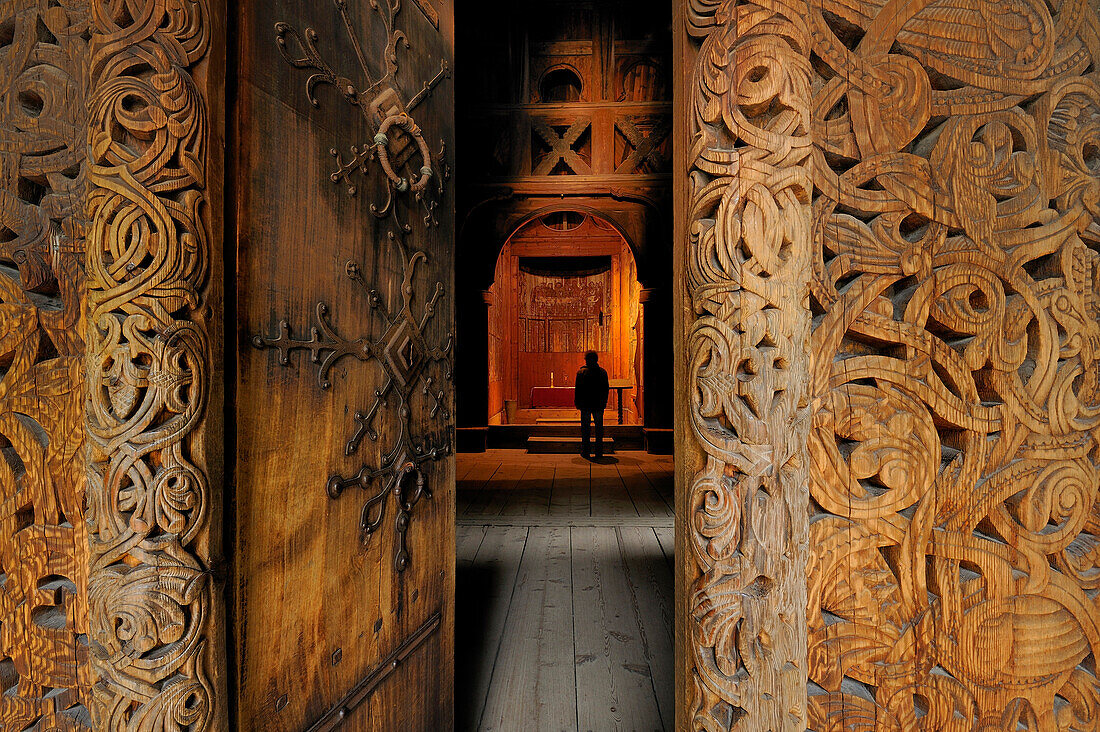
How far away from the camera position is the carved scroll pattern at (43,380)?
28.4 inches

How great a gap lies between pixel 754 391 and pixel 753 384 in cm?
1

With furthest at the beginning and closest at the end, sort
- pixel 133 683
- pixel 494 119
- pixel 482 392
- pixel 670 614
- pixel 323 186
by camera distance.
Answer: pixel 482 392 < pixel 494 119 < pixel 670 614 < pixel 323 186 < pixel 133 683

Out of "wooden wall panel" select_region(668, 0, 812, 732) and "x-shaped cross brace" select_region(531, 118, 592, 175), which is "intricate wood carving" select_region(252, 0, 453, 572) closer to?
"wooden wall panel" select_region(668, 0, 812, 732)

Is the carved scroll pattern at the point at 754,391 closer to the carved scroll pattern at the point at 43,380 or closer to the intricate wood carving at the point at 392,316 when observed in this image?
the intricate wood carving at the point at 392,316

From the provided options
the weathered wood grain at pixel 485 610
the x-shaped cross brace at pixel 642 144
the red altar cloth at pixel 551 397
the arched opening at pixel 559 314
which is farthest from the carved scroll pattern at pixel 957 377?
the red altar cloth at pixel 551 397

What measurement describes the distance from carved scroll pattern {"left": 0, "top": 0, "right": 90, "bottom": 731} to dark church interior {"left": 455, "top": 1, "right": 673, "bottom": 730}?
1.11m

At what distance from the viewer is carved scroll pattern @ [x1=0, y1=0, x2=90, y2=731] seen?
72cm

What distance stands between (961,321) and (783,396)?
1.23 ft

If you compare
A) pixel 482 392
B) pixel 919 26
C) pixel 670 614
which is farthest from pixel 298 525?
pixel 482 392

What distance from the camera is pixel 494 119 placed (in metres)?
4.47

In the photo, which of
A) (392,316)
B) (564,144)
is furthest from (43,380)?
(564,144)

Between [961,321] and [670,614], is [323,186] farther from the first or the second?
[670,614]

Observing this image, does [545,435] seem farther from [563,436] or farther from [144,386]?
[144,386]

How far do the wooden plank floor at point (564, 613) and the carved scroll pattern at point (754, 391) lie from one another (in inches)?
35.7
